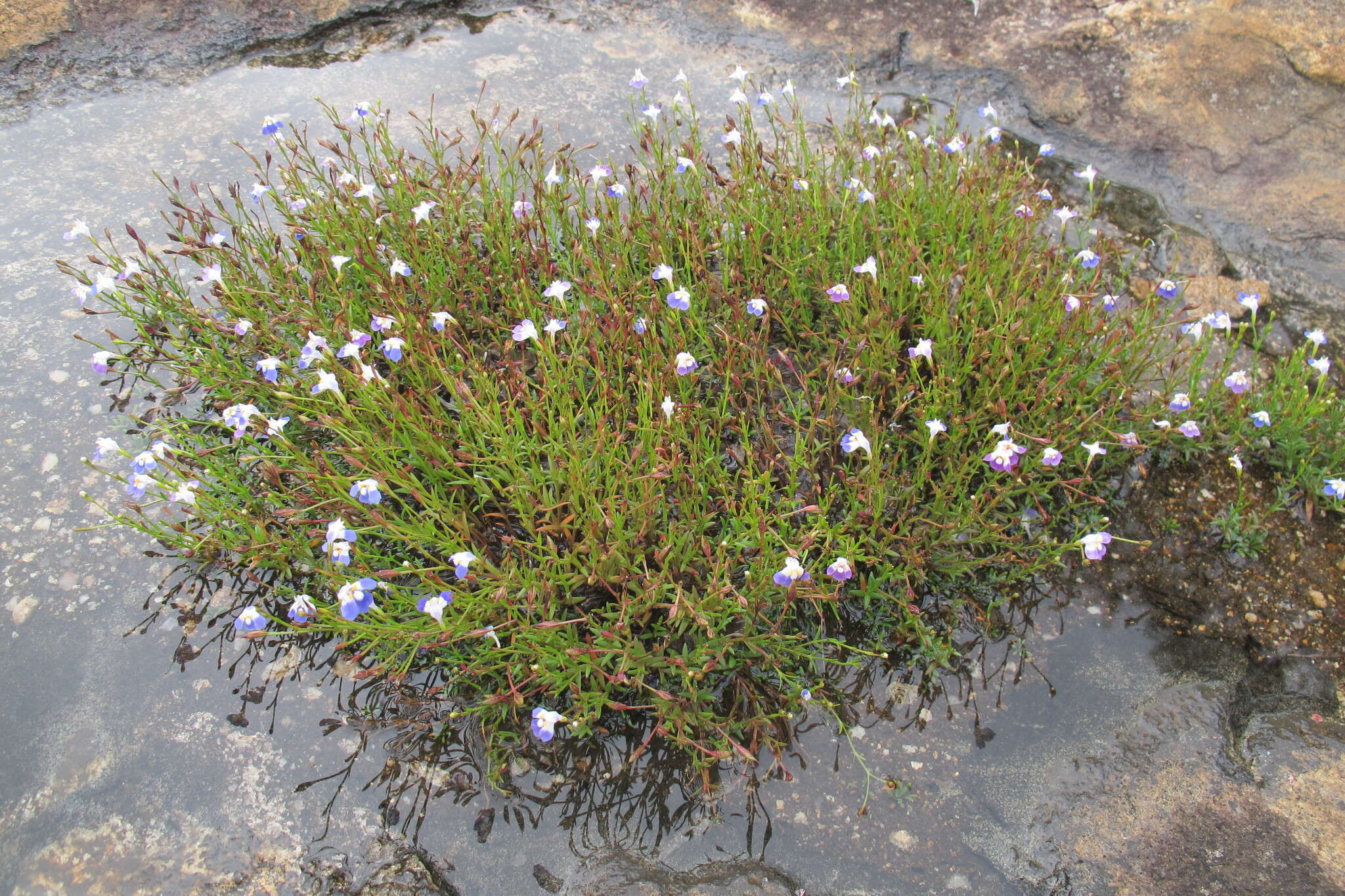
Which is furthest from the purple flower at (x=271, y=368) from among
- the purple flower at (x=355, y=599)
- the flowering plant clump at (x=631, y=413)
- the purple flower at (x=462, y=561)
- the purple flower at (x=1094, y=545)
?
the purple flower at (x=1094, y=545)

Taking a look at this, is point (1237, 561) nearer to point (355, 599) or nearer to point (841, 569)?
Result: point (841, 569)

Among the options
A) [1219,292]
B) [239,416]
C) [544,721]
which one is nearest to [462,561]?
[544,721]

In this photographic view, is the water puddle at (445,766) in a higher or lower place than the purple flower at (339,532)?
lower

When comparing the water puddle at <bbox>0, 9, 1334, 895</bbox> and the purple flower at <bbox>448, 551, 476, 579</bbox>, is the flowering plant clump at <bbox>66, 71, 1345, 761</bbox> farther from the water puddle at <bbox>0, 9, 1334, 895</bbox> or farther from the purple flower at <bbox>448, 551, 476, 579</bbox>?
the water puddle at <bbox>0, 9, 1334, 895</bbox>

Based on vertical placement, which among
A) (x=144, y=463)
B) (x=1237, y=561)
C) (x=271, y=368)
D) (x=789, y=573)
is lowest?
(x=1237, y=561)

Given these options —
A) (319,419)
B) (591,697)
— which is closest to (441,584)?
(591,697)

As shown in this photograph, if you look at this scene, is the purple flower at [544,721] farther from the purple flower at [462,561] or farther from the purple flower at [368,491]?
the purple flower at [368,491]

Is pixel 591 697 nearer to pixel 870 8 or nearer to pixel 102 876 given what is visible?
pixel 102 876
